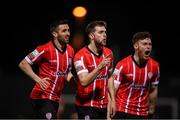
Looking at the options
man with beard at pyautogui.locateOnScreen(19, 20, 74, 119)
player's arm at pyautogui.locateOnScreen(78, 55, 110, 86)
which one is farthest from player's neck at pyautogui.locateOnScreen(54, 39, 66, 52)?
player's arm at pyautogui.locateOnScreen(78, 55, 110, 86)

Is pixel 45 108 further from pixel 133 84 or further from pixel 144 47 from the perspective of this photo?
pixel 144 47

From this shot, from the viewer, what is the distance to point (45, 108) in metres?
8.28

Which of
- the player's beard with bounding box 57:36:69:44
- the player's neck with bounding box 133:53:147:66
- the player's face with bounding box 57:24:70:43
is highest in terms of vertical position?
the player's face with bounding box 57:24:70:43

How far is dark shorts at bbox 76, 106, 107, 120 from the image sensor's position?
26.8 feet

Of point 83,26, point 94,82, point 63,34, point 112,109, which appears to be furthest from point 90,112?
point 83,26

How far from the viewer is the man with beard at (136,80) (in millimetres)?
8844

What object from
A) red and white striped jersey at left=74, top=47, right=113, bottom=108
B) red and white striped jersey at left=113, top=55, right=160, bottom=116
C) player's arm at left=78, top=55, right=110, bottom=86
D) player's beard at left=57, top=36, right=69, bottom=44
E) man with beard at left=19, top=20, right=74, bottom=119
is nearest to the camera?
player's arm at left=78, top=55, right=110, bottom=86

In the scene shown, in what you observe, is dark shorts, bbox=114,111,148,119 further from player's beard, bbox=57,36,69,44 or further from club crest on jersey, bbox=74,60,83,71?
Result: player's beard, bbox=57,36,69,44

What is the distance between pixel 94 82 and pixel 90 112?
1.40 feet

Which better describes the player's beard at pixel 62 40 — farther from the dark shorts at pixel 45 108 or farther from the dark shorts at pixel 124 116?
the dark shorts at pixel 124 116

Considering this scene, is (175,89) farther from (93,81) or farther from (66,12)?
(93,81)

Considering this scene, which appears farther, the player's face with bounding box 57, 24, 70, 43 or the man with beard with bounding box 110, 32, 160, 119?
the man with beard with bounding box 110, 32, 160, 119

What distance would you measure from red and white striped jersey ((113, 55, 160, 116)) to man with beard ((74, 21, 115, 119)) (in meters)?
0.54

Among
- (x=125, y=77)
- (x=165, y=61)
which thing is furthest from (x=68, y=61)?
(x=165, y=61)
